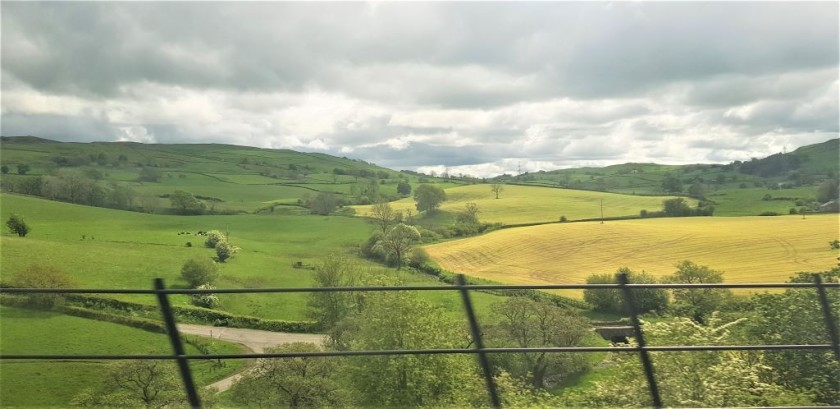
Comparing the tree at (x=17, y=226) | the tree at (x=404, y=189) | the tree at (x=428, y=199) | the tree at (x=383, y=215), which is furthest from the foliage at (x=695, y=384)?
the tree at (x=404, y=189)

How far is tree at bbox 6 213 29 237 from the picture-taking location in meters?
58.0

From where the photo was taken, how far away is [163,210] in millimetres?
79562

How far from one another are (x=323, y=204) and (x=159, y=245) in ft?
101

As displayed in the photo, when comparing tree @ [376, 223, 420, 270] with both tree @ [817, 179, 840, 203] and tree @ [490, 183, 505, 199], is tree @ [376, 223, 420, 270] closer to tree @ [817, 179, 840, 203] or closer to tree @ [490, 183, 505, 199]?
tree @ [490, 183, 505, 199]

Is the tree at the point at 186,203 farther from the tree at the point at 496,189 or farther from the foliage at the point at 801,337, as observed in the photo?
the foliage at the point at 801,337

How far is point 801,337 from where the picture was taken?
8.96 meters

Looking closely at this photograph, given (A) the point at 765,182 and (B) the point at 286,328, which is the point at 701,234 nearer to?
(B) the point at 286,328

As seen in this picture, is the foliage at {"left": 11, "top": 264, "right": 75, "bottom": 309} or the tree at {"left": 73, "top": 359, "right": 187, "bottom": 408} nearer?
the tree at {"left": 73, "top": 359, "right": 187, "bottom": 408}

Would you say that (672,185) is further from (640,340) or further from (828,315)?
(640,340)

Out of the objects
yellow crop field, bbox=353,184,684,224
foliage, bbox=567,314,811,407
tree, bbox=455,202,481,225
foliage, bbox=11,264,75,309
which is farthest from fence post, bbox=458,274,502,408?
yellow crop field, bbox=353,184,684,224

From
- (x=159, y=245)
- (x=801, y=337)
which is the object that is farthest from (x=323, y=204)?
(x=801, y=337)

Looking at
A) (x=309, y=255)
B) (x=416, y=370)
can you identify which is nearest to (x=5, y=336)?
(x=416, y=370)

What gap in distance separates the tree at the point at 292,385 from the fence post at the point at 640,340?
308 centimetres

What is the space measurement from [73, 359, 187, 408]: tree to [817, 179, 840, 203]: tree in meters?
84.8
